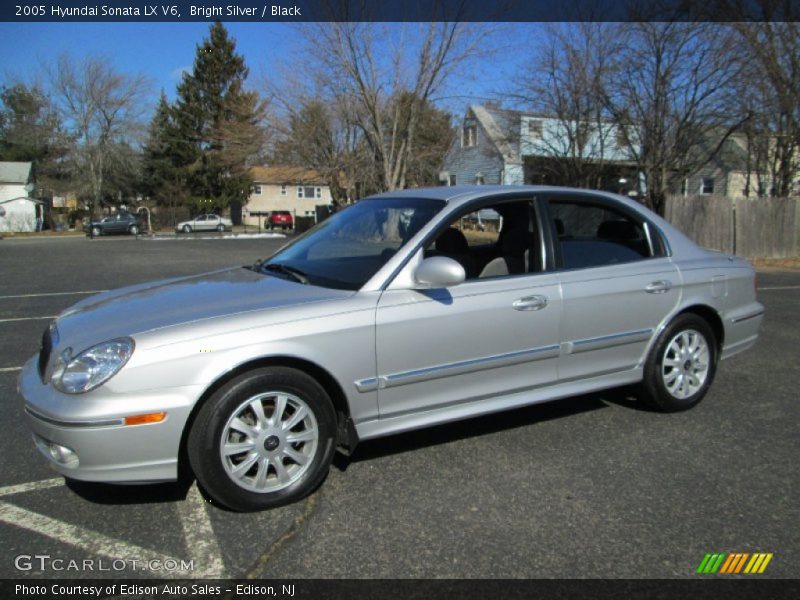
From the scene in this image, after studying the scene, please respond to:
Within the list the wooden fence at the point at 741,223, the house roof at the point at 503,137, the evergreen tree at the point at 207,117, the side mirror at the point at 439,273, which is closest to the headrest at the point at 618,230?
the side mirror at the point at 439,273

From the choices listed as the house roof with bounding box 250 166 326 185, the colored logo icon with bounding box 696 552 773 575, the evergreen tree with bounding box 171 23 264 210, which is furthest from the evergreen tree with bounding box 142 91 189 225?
the colored logo icon with bounding box 696 552 773 575

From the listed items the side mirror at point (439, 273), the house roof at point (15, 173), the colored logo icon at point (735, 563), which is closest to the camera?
the colored logo icon at point (735, 563)

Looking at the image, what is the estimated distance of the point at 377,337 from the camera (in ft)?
10.9

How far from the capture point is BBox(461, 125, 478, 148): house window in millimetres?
35656

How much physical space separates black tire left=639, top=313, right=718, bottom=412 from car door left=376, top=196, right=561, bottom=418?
926mm

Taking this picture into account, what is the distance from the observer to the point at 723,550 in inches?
110

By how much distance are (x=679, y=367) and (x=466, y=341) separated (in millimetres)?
1888

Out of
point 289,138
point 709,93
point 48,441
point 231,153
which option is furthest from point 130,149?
point 48,441

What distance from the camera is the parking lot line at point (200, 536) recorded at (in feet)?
8.75

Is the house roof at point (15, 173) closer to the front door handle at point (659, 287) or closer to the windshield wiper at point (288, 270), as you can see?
the windshield wiper at point (288, 270)

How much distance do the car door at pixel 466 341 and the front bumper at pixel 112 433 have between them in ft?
3.49

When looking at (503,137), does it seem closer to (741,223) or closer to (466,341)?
(741,223)

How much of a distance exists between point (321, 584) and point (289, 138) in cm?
2654

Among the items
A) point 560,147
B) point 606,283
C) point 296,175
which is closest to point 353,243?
point 606,283
